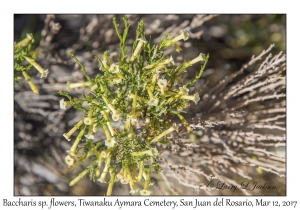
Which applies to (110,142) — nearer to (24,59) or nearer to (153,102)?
(153,102)

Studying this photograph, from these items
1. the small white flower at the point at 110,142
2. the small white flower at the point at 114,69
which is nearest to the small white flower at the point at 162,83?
the small white flower at the point at 114,69

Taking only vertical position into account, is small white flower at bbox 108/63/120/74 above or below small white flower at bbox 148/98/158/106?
above

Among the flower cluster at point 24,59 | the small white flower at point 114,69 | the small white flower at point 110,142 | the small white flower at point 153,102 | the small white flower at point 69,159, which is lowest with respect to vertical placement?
the small white flower at point 69,159

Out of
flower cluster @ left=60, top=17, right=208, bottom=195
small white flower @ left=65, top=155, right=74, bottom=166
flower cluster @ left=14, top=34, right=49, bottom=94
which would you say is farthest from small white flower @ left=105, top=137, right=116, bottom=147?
flower cluster @ left=14, top=34, right=49, bottom=94

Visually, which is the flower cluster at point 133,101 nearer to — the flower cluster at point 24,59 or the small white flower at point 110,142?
the small white flower at point 110,142

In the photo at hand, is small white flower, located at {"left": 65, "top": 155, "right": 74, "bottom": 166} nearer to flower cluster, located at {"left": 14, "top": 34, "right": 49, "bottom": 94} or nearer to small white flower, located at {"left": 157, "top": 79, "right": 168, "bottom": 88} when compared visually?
flower cluster, located at {"left": 14, "top": 34, "right": 49, "bottom": 94}

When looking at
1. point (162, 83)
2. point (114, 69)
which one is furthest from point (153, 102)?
point (114, 69)

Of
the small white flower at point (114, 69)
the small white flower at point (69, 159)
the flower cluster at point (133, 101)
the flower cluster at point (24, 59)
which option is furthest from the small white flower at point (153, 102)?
the flower cluster at point (24, 59)

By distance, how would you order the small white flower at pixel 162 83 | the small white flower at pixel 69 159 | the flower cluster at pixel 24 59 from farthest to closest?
the flower cluster at pixel 24 59 < the small white flower at pixel 69 159 < the small white flower at pixel 162 83

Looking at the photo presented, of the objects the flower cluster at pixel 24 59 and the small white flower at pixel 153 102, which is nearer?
the small white flower at pixel 153 102

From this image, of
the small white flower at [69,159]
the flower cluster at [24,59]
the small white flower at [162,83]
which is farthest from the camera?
the flower cluster at [24,59]

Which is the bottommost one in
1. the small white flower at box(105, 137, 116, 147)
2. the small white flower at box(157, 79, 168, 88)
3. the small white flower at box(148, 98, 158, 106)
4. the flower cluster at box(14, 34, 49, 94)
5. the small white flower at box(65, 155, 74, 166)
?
the small white flower at box(65, 155, 74, 166)

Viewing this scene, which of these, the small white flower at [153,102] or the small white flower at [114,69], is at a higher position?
the small white flower at [114,69]
